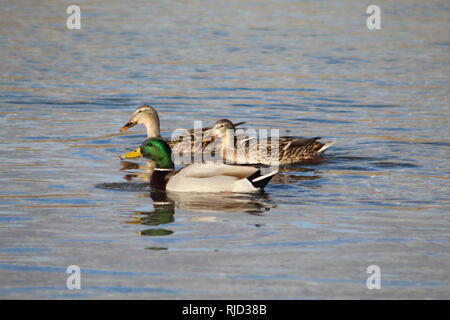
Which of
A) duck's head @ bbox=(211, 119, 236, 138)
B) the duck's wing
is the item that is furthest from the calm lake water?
duck's head @ bbox=(211, 119, 236, 138)

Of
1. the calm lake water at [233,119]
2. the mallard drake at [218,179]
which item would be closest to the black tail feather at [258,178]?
the mallard drake at [218,179]

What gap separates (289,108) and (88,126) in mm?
4126

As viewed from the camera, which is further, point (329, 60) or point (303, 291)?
point (329, 60)

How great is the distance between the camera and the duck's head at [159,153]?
11.7 meters

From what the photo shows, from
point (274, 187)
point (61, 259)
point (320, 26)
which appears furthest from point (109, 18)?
point (61, 259)

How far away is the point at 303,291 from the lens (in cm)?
721

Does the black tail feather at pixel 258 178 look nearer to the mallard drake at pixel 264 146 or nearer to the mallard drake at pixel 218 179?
the mallard drake at pixel 218 179

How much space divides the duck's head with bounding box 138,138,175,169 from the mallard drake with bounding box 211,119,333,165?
1.96 m

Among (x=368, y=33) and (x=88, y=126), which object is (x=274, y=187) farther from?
(x=368, y=33)

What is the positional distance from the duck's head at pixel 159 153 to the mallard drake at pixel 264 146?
77.3 inches

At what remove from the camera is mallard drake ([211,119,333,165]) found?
13.3 metres

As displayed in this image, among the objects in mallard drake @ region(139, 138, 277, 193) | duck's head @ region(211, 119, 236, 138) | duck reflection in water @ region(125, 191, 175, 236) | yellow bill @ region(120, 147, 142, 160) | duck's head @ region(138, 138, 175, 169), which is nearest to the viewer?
duck reflection in water @ region(125, 191, 175, 236)

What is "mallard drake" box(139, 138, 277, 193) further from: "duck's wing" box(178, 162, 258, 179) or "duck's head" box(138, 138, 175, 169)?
"duck's head" box(138, 138, 175, 169)

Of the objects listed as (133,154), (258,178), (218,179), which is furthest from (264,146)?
(218,179)
